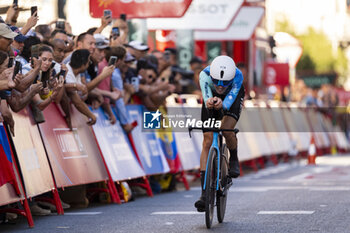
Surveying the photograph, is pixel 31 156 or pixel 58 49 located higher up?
pixel 58 49

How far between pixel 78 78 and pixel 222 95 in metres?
3.10

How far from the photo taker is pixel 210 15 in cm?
2381

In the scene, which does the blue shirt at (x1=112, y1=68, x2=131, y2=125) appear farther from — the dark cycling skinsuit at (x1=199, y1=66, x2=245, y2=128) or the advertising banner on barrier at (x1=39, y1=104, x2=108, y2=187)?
the dark cycling skinsuit at (x1=199, y1=66, x2=245, y2=128)

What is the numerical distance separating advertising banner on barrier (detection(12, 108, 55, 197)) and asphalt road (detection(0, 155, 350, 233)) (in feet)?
1.42

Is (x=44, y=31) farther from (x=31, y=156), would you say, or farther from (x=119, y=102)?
(x=31, y=156)

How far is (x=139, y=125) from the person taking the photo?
16594mm

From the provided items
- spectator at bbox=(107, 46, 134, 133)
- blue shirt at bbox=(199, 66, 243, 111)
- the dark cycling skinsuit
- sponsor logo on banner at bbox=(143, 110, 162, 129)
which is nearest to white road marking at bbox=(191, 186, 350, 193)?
sponsor logo on banner at bbox=(143, 110, 162, 129)

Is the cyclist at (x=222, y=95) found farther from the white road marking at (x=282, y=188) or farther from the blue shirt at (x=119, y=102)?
the white road marking at (x=282, y=188)

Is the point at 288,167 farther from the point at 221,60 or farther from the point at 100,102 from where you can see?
the point at 221,60

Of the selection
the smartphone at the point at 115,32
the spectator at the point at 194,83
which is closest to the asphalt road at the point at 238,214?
the smartphone at the point at 115,32

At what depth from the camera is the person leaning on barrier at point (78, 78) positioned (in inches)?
538

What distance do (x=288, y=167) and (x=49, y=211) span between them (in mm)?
12932

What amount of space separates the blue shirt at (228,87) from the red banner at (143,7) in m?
7.03

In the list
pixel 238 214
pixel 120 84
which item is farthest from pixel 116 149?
pixel 238 214
